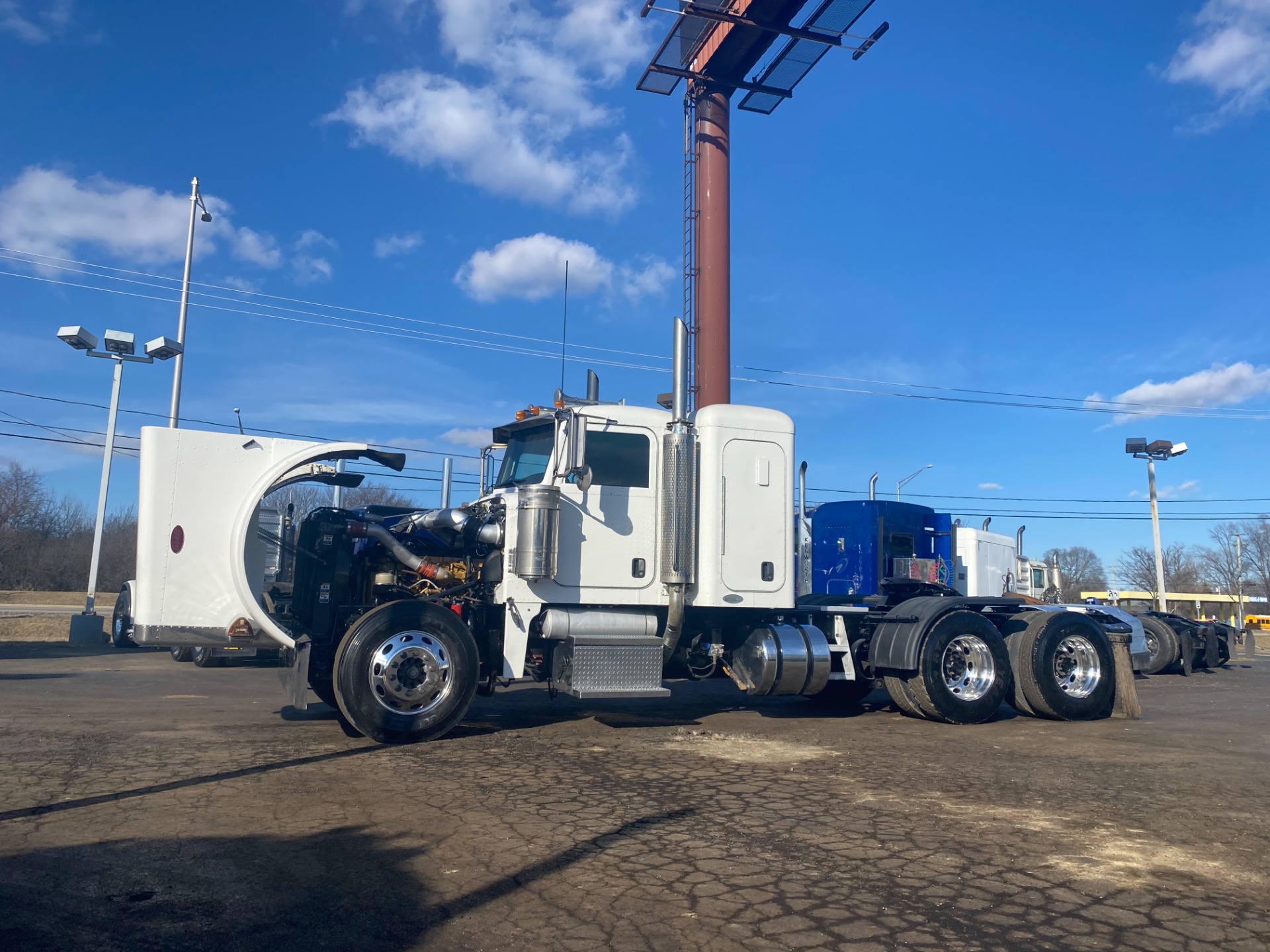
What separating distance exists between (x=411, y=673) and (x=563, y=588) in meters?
1.58

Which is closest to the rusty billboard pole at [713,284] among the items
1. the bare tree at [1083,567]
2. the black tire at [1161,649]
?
the black tire at [1161,649]

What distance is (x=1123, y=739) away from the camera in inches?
349

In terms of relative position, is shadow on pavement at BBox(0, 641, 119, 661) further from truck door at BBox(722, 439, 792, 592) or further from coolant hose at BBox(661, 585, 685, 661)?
truck door at BBox(722, 439, 792, 592)

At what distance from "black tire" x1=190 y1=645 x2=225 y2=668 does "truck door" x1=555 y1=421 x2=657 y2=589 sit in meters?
9.11

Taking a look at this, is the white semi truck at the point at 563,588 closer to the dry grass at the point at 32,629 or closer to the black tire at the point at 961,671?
the black tire at the point at 961,671

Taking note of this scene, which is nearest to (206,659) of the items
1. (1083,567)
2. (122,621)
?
(122,621)

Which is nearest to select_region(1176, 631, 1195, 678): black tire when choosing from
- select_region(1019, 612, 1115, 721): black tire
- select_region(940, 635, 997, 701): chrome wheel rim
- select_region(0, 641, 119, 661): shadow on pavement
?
select_region(1019, 612, 1115, 721): black tire

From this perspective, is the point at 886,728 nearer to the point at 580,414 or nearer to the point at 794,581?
the point at 794,581

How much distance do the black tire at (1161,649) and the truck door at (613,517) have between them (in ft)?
47.0

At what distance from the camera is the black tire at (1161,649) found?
1861 centimetres

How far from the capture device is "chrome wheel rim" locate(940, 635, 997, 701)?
979cm

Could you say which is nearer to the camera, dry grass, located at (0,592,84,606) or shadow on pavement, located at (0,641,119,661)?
shadow on pavement, located at (0,641,119,661)

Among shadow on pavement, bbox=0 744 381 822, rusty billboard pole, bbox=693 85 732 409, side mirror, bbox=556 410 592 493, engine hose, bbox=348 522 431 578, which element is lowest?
shadow on pavement, bbox=0 744 381 822

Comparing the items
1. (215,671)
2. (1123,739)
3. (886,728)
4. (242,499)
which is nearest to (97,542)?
(215,671)
